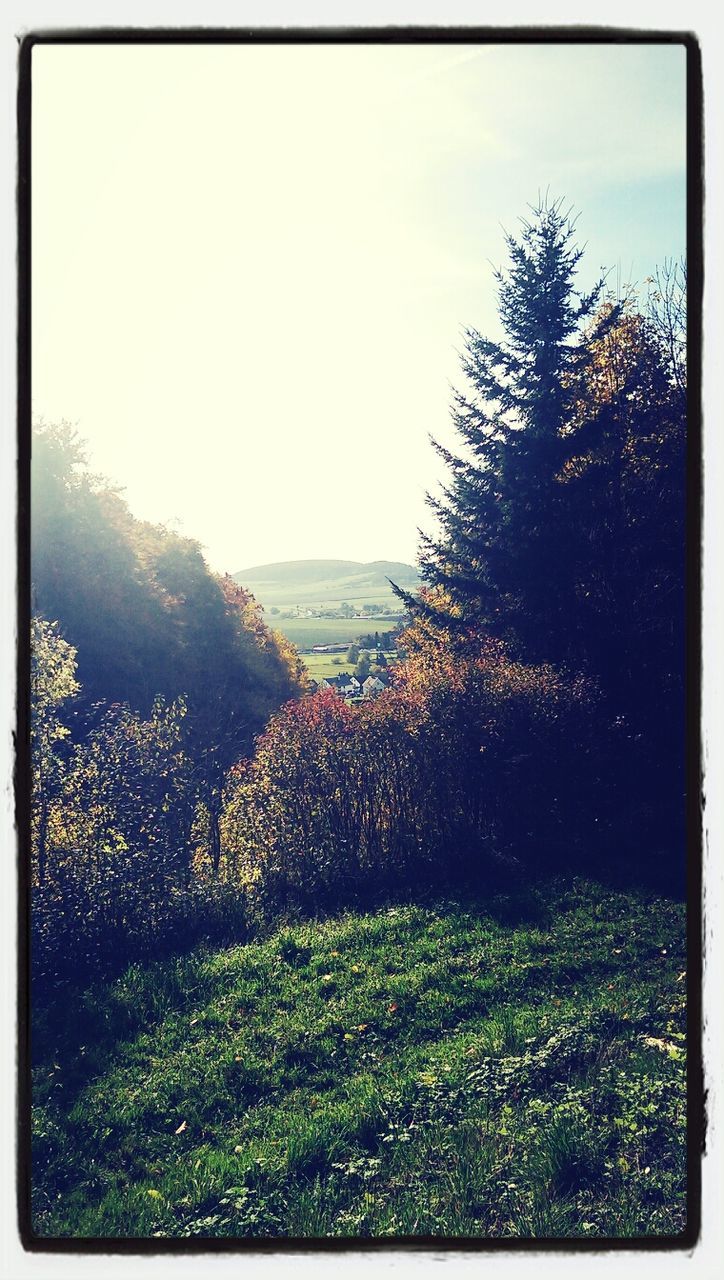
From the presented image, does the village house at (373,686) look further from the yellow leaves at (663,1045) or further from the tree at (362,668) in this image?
the yellow leaves at (663,1045)

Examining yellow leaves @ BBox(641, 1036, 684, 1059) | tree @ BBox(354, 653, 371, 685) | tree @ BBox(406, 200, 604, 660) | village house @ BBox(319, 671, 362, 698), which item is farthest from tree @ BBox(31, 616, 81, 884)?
yellow leaves @ BBox(641, 1036, 684, 1059)

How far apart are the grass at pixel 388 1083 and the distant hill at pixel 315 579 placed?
5.97 ft

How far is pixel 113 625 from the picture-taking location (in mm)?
4227

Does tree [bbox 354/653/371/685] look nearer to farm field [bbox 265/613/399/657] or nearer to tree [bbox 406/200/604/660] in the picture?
farm field [bbox 265/613/399/657]

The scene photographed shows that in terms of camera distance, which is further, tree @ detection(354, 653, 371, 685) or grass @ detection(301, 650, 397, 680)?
tree @ detection(354, 653, 371, 685)

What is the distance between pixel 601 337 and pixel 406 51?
1.77 meters

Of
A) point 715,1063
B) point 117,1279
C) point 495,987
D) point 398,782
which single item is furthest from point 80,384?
point 715,1063

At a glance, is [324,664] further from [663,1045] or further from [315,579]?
[663,1045]

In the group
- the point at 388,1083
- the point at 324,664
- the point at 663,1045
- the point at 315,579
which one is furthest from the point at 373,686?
the point at 663,1045

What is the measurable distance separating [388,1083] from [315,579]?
2.55 metres

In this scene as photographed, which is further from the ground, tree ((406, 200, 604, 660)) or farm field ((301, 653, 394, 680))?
tree ((406, 200, 604, 660))

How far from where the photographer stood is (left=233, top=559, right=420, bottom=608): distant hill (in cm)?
425

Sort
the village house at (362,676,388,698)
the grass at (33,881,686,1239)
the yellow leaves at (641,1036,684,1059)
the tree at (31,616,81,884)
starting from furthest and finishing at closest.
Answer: the village house at (362,676,388,698) < the tree at (31,616,81,884) < the yellow leaves at (641,1036,684,1059) < the grass at (33,881,686,1239)

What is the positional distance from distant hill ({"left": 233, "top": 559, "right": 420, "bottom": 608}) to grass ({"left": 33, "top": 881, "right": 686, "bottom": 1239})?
1821 mm
